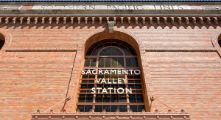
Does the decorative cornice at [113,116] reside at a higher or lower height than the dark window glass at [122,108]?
lower

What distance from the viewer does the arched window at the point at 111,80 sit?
1284cm

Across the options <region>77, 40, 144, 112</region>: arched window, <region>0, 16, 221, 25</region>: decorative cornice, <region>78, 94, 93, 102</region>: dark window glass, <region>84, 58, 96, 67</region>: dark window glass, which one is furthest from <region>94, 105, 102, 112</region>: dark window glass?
<region>0, 16, 221, 25</region>: decorative cornice

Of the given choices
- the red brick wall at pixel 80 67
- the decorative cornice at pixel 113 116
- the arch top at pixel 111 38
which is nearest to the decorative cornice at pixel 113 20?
the red brick wall at pixel 80 67

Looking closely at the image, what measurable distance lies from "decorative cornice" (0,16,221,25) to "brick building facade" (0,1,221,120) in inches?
2.1

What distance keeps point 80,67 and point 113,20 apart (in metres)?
3.97

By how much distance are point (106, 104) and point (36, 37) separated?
222 inches

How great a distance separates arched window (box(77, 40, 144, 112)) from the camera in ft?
42.1

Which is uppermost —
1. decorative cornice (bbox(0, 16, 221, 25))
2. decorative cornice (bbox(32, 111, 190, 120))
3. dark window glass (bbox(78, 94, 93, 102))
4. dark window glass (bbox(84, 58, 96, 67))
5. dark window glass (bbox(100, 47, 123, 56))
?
decorative cornice (bbox(0, 16, 221, 25))

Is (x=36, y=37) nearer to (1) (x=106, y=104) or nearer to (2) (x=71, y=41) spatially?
(2) (x=71, y=41)

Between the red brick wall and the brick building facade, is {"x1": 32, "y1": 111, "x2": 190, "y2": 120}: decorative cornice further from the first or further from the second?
the red brick wall

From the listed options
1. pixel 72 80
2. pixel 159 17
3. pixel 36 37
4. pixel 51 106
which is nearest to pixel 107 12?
pixel 159 17

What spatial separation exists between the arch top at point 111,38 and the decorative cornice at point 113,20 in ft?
2.40

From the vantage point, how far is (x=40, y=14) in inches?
672

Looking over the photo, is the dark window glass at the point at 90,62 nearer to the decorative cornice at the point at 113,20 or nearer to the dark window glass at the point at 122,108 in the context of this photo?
the decorative cornice at the point at 113,20
